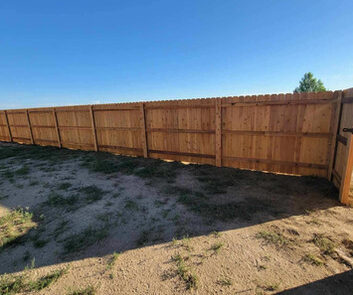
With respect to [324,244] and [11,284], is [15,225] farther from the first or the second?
[324,244]

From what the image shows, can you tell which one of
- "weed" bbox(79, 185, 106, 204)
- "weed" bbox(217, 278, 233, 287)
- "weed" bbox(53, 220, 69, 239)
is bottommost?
"weed" bbox(79, 185, 106, 204)

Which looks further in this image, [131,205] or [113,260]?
[131,205]

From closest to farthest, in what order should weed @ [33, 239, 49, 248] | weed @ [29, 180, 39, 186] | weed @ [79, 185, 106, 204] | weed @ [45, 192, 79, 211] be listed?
weed @ [33, 239, 49, 248] → weed @ [45, 192, 79, 211] → weed @ [79, 185, 106, 204] → weed @ [29, 180, 39, 186]

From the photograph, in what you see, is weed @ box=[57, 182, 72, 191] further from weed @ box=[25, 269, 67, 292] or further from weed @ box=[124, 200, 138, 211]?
weed @ box=[25, 269, 67, 292]

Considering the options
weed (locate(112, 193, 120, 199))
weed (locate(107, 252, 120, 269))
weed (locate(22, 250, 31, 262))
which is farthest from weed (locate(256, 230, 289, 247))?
weed (locate(22, 250, 31, 262))

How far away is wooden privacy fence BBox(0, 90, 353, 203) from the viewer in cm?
415

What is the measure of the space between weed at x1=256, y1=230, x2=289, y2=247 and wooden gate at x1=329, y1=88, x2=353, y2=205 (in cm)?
168

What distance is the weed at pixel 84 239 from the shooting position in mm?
2471

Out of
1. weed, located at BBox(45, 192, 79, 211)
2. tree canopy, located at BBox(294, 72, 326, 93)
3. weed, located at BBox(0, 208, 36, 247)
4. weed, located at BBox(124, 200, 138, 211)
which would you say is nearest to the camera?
weed, located at BBox(0, 208, 36, 247)

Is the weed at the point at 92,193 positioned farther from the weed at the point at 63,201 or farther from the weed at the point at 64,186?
the weed at the point at 64,186

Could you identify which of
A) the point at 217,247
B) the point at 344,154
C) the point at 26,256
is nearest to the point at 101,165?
the point at 26,256

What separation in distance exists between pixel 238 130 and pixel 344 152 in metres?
2.18

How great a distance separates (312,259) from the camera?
2.12 metres

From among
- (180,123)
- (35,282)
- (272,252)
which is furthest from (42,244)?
(180,123)
